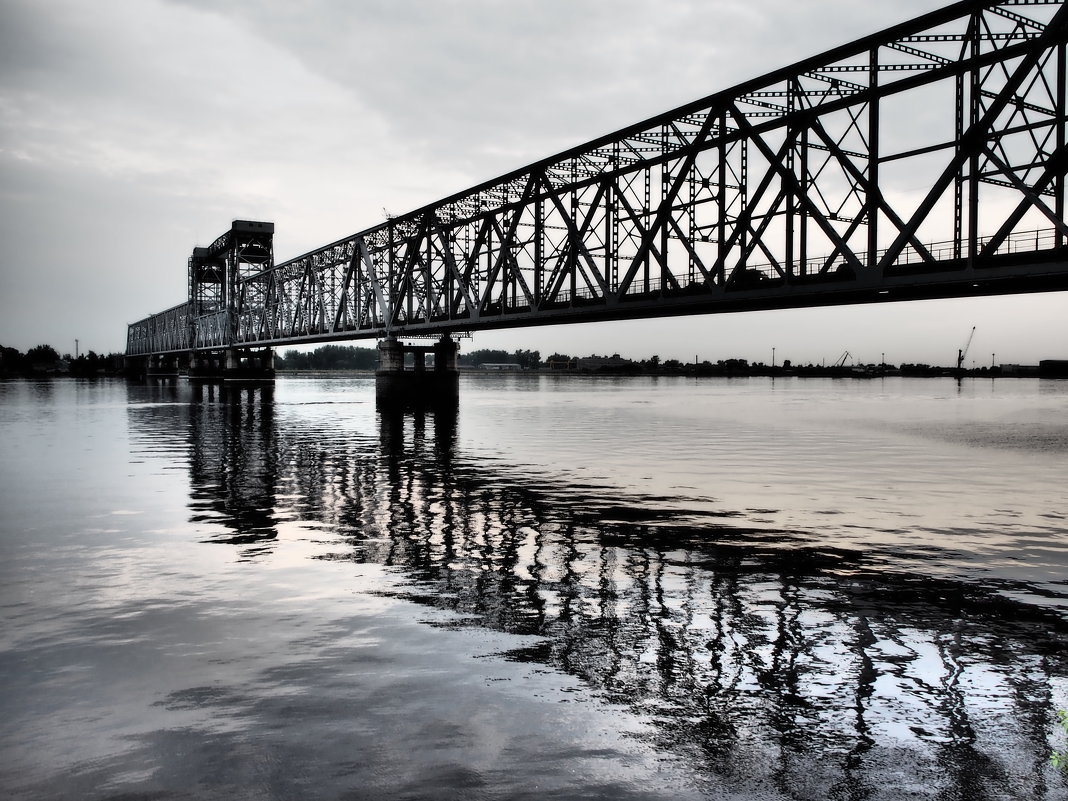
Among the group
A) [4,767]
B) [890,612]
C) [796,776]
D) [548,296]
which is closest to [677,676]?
[796,776]

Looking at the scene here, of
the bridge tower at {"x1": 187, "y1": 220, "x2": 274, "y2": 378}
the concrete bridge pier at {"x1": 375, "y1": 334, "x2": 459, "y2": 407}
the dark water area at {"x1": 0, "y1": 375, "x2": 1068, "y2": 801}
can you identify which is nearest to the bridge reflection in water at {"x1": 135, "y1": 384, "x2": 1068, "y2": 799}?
the dark water area at {"x1": 0, "y1": 375, "x2": 1068, "y2": 801}

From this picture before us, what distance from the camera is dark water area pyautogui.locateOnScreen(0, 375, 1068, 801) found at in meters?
6.62

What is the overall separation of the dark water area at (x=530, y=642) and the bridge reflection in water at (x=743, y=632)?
0.05 metres

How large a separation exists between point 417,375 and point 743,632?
7302cm

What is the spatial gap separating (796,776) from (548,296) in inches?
2070

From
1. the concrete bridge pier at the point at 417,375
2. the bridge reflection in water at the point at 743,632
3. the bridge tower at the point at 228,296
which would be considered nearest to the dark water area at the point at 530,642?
the bridge reflection in water at the point at 743,632

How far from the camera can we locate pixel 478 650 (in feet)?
30.9

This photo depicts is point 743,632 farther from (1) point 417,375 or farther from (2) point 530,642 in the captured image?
Result: (1) point 417,375

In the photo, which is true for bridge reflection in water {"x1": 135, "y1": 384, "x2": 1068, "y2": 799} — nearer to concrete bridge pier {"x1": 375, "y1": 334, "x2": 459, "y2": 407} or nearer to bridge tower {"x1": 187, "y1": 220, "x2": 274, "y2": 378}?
concrete bridge pier {"x1": 375, "y1": 334, "x2": 459, "y2": 407}

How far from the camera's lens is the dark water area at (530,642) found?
6621 mm

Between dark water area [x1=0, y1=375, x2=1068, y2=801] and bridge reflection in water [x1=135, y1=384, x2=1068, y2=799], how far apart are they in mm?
46

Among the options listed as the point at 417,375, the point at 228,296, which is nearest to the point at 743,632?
the point at 417,375

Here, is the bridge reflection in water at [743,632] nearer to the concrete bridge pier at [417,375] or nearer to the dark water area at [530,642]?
the dark water area at [530,642]

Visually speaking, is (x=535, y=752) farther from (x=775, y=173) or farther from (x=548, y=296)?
(x=548, y=296)
